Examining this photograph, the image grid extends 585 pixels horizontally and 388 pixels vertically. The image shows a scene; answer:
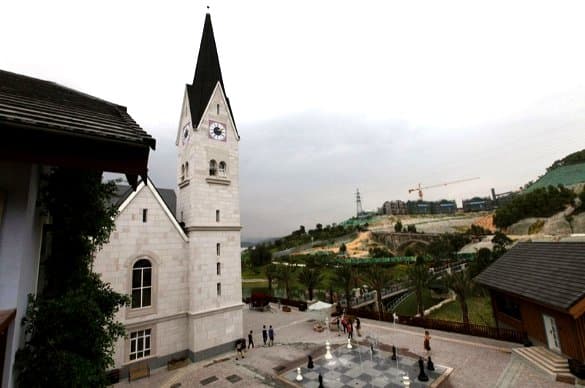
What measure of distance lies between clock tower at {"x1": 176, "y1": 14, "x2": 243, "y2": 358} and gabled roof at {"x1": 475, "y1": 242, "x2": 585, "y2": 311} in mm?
19986

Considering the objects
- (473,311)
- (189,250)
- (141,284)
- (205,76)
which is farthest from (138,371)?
(473,311)

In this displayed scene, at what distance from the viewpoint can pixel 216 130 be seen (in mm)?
24250

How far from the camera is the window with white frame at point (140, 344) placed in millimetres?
18750

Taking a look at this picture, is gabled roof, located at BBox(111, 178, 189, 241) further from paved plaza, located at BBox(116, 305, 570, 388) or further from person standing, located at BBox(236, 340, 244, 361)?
paved plaza, located at BBox(116, 305, 570, 388)

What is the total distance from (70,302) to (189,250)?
16007 millimetres

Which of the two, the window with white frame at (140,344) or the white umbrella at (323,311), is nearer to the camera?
the window with white frame at (140,344)

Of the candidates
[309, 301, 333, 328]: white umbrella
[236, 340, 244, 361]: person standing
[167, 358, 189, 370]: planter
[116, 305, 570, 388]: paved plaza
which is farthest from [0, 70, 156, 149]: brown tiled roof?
[309, 301, 333, 328]: white umbrella

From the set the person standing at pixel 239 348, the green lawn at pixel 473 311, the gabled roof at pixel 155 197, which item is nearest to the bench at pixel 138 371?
the person standing at pixel 239 348

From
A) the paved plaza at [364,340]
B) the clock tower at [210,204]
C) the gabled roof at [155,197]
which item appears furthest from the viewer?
the clock tower at [210,204]

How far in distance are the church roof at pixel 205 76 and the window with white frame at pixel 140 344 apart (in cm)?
1614

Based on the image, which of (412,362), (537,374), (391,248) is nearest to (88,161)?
(412,362)

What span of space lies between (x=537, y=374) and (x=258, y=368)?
1610 cm

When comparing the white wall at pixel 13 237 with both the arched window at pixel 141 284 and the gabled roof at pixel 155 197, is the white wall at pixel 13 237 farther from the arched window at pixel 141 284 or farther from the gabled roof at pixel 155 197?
the arched window at pixel 141 284

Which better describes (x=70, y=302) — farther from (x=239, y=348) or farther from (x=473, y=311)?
(x=473, y=311)
